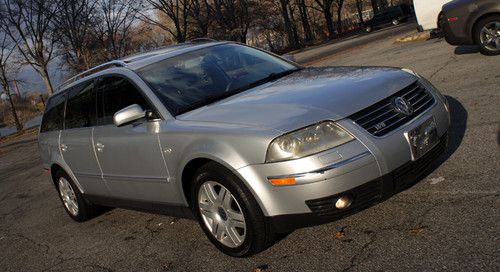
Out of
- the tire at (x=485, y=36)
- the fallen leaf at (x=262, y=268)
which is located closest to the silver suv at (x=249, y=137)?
the fallen leaf at (x=262, y=268)

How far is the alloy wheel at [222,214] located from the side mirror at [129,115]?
0.82 meters

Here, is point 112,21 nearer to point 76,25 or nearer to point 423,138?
point 76,25

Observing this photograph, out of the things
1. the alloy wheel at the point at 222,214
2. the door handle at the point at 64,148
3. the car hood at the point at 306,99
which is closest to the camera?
the car hood at the point at 306,99

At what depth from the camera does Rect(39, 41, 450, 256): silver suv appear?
3.43 meters

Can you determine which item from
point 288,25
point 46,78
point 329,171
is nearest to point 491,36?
point 329,171

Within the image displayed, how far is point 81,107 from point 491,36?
7.35 metres

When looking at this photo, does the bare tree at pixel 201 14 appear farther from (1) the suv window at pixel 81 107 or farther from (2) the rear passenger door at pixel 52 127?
(1) the suv window at pixel 81 107

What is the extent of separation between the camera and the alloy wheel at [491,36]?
9234 mm

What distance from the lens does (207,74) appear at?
15.6ft

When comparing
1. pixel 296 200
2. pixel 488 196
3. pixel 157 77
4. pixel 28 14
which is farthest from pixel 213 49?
pixel 28 14

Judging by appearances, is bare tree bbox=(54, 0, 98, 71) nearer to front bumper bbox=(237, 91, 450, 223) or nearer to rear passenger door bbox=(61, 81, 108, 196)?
rear passenger door bbox=(61, 81, 108, 196)

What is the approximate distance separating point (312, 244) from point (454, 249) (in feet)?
3.46

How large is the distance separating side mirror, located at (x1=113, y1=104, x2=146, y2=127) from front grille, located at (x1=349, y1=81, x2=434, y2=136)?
5.74ft

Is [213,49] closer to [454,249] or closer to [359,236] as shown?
[359,236]
